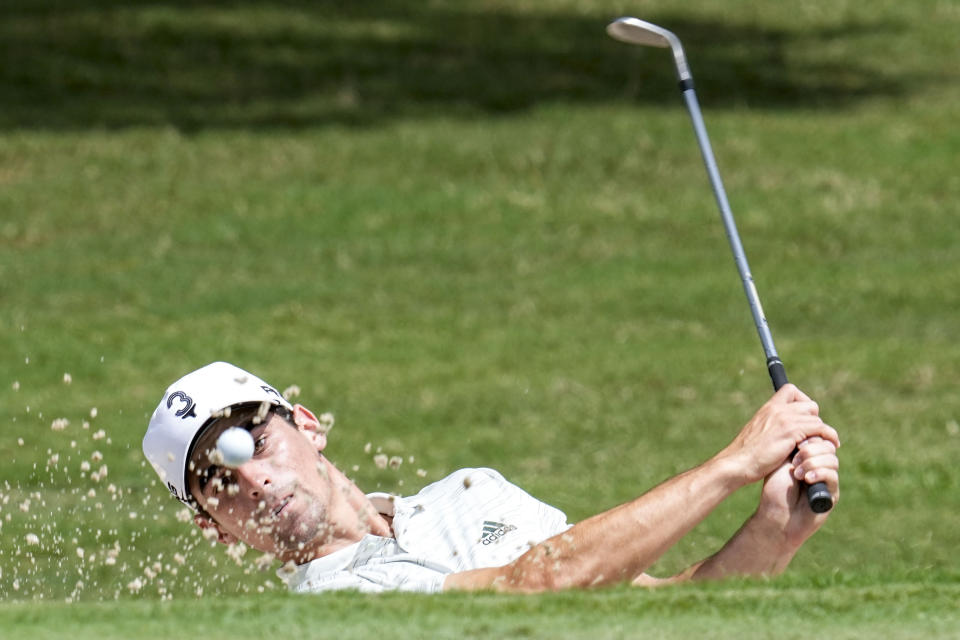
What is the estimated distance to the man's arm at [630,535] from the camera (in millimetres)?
3574

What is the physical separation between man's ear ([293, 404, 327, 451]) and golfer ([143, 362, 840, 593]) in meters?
0.02

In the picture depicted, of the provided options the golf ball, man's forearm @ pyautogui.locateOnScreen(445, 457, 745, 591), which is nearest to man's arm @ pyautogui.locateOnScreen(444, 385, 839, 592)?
man's forearm @ pyautogui.locateOnScreen(445, 457, 745, 591)

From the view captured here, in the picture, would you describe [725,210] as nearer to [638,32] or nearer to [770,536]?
[638,32]

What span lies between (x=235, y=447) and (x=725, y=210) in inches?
61.7

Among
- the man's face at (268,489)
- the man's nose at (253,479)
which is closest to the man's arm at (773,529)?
the man's face at (268,489)

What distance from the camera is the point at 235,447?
379cm

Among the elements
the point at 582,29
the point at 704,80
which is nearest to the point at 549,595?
the point at 704,80

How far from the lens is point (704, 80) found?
54.5 feet

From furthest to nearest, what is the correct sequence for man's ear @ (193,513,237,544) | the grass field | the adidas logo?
the grass field < man's ear @ (193,513,237,544) < the adidas logo

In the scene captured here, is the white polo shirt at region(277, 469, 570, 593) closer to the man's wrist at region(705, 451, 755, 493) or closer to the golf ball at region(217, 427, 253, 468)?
the golf ball at region(217, 427, 253, 468)

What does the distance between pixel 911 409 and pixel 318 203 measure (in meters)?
5.59

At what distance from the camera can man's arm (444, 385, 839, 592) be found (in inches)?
141

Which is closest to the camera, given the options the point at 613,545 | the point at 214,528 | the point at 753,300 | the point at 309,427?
the point at 613,545

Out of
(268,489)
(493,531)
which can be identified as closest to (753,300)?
(493,531)
